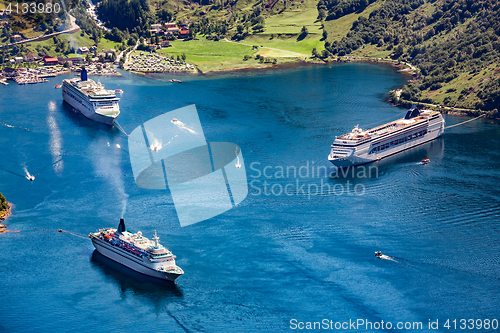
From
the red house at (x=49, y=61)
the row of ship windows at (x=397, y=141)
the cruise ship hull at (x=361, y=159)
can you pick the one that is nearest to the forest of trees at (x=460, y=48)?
the row of ship windows at (x=397, y=141)

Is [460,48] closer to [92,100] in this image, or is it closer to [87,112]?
[92,100]

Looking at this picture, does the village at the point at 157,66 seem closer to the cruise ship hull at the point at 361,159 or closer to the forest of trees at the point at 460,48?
the forest of trees at the point at 460,48

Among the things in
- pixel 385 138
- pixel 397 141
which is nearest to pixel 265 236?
pixel 385 138

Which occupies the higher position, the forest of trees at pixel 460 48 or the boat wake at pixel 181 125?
the forest of trees at pixel 460 48

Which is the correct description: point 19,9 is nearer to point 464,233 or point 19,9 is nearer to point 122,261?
point 122,261

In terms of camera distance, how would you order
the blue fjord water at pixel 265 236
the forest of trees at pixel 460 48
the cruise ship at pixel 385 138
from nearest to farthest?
the blue fjord water at pixel 265 236 → the cruise ship at pixel 385 138 → the forest of trees at pixel 460 48

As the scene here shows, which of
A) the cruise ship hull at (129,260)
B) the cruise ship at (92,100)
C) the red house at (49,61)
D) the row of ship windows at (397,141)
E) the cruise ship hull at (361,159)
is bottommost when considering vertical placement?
the cruise ship hull at (129,260)

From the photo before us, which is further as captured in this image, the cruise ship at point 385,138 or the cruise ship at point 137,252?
the cruise ship at point 385,138

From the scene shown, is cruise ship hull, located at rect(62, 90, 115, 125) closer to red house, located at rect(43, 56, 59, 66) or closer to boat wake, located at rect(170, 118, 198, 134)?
boat wake, located at rect(170, 118, 198, 134)
